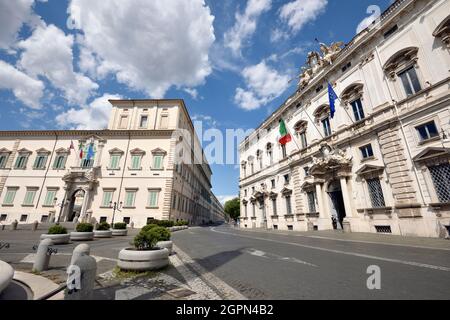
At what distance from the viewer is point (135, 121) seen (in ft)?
108

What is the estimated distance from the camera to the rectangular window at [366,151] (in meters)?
15.7

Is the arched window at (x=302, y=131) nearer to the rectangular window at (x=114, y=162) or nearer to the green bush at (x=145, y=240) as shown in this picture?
the green bush at (x=145, y=240)

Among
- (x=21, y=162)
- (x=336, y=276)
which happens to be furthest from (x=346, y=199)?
(x=21, y=162)

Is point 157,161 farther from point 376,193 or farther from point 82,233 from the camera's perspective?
point 376,193

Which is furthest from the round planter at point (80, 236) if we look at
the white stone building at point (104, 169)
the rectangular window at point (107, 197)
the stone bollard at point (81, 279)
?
the rectangular window at point (107, 197)

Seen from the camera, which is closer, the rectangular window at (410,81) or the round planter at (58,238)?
the round planter at (58,238)

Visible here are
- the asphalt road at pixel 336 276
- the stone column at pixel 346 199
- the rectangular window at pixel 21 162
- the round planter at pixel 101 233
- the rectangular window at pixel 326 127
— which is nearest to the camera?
the asphalt road at pixel 336 276

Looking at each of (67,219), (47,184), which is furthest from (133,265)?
(47,184)

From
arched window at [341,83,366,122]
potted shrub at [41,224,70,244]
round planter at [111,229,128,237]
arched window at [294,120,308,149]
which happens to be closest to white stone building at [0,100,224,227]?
round planter at [111,229,128,237]

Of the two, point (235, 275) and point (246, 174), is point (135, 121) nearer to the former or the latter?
point (246, 174)

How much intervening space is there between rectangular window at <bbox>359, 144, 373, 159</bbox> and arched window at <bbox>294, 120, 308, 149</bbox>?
6621 mm

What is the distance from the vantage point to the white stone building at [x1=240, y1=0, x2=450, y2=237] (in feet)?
39.5

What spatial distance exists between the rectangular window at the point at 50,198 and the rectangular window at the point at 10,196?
15.9 ft

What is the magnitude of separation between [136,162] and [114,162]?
3.24 metres
